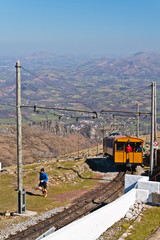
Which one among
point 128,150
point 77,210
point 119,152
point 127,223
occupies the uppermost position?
point 128,150

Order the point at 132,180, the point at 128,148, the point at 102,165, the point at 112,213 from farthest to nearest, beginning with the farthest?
the point at 102,165 → the point at 128,148 → the point at 132,180 → the point at 112,213

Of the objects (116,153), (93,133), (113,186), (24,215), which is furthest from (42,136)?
(24,215)

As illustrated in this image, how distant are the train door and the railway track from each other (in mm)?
4508

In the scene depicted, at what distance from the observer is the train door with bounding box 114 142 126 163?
31297mm

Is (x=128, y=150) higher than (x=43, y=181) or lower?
higher

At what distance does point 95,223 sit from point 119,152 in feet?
60.1

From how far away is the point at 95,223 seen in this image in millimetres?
13352

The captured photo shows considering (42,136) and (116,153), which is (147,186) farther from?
(42,136)

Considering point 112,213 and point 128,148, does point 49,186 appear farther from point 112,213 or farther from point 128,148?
point 112,213

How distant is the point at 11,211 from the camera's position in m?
18.4

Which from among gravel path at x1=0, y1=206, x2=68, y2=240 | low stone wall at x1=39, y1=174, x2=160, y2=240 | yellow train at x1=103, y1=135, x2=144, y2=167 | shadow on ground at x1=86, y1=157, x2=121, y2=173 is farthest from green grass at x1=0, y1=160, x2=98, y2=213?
low stone wall at x1=39, y1=174, x2=160, y2=240

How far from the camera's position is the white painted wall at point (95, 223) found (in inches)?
444

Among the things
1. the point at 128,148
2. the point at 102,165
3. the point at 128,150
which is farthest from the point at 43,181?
the point at 102,165

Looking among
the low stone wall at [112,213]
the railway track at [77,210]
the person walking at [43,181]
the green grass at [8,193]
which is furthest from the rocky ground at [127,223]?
the green grass at [8,193]
